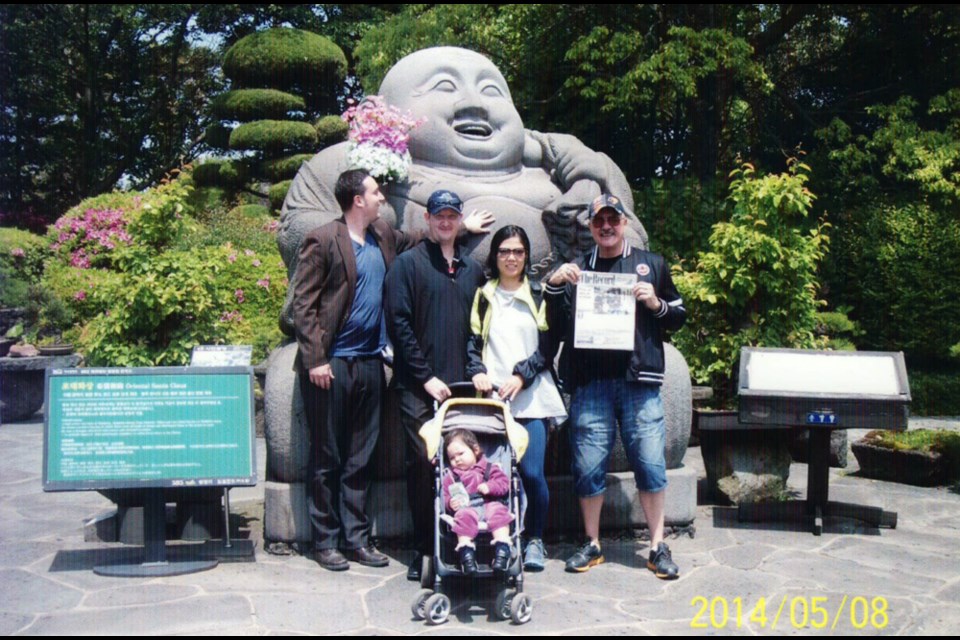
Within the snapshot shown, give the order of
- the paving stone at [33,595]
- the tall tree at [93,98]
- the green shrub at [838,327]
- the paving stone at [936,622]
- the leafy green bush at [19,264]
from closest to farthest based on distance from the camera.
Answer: the paving stone at [936,622], the paving stone at [33,595], the green shrub at [838,327], the leafy green bush at [19,264], the tall tree at [93,98]

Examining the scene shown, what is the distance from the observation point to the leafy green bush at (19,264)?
1135 cm

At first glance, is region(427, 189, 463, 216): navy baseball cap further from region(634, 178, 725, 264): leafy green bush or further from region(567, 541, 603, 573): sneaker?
region(634, 178, 725, 264): leafy green bush

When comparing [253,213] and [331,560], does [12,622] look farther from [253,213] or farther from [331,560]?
[253,213]

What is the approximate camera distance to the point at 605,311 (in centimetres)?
462

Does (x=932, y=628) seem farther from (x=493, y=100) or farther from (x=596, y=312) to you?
(x=493, y=100)

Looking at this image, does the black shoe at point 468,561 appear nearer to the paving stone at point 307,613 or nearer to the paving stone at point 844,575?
the paving stone at point 307,613

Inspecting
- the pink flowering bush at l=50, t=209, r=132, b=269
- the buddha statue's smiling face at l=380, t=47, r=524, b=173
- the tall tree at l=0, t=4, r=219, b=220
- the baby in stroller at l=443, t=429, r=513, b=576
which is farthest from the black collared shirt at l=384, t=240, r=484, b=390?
the tall tree at l=0, t=4, r=219, b=220

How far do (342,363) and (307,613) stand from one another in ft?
3.97

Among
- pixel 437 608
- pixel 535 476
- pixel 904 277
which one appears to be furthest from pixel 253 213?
pixel 437 608

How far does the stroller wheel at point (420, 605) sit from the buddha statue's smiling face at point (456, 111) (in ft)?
9.27

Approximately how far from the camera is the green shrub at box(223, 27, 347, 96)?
17156 mm

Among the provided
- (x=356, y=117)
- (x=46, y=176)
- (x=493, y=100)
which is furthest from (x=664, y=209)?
Answer: (x=46, y=176)

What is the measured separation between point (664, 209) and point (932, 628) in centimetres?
858

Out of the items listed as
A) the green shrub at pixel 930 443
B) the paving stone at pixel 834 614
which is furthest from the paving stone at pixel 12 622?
the green shrub at pixel 930 443
